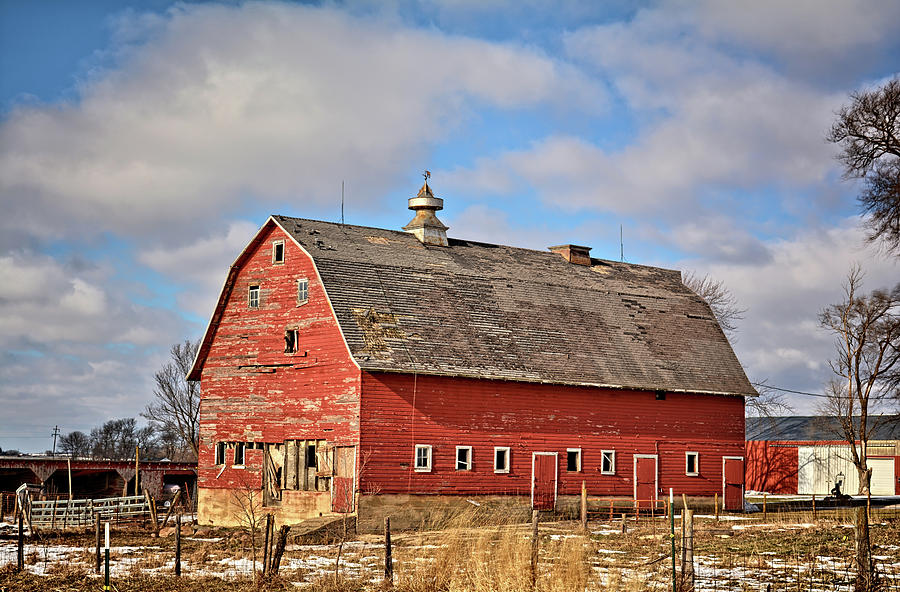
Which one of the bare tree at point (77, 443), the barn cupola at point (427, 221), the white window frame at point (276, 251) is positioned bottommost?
the bare tree at point (77, 443)

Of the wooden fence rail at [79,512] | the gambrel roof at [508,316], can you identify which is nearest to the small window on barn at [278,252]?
the gambrel roof at [508,316]

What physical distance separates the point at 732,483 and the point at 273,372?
16.7m

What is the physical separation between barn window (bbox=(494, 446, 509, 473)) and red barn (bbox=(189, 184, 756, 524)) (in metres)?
0.05

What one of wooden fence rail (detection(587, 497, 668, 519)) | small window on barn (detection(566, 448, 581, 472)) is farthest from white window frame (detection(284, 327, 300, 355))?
wooden fence rail (detection(587, 497, 668, 519))

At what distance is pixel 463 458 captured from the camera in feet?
102

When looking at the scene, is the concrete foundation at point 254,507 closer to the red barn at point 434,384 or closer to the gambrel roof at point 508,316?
the red barn at point 434,384

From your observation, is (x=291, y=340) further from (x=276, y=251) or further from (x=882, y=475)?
(x=882, y=475)

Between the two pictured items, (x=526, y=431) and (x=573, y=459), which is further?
(x=573, y=459)

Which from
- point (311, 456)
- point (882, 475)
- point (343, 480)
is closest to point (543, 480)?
A: point (343, 480)

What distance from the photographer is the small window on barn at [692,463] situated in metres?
35.9

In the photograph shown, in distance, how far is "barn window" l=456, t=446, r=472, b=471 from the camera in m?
31.0

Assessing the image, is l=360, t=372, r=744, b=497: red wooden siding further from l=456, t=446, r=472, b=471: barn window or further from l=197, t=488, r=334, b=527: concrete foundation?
l=197, t=488, r=334, b=527: concrete foundation

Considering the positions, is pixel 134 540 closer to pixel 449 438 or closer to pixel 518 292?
pixel 449 438

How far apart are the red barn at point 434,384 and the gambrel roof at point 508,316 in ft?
0.24
